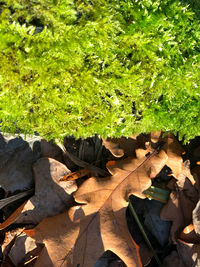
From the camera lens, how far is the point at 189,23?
1.93 meters

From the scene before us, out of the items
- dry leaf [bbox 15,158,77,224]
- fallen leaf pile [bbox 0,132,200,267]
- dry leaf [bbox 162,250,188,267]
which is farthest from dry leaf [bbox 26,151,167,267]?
dry leaf [bbox 162,250,188,267]

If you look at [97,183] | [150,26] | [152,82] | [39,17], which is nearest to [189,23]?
[150,26]

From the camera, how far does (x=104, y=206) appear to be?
257cm

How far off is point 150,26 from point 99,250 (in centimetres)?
206

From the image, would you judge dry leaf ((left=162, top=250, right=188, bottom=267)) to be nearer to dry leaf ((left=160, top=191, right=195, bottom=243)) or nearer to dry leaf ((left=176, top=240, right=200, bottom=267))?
dry leaf ((left=176, top=240, right=200, bottom=267))

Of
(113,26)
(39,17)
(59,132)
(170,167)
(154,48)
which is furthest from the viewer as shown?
(170,167)

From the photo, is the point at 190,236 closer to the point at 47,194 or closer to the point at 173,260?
the point at 173,260

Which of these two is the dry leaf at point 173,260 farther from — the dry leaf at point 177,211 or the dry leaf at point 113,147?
the dry leaf at point 113,147

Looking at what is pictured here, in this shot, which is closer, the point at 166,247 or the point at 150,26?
the point at 150,26

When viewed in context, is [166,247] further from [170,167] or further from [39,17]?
[39,17]

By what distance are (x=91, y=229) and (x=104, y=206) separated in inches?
10.1

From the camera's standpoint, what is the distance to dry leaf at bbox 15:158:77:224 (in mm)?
2711

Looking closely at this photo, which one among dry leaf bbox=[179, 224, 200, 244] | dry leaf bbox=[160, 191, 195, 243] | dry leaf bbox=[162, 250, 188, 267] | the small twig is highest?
the small twig

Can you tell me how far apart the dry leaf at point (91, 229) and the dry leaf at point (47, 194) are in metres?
0.13
